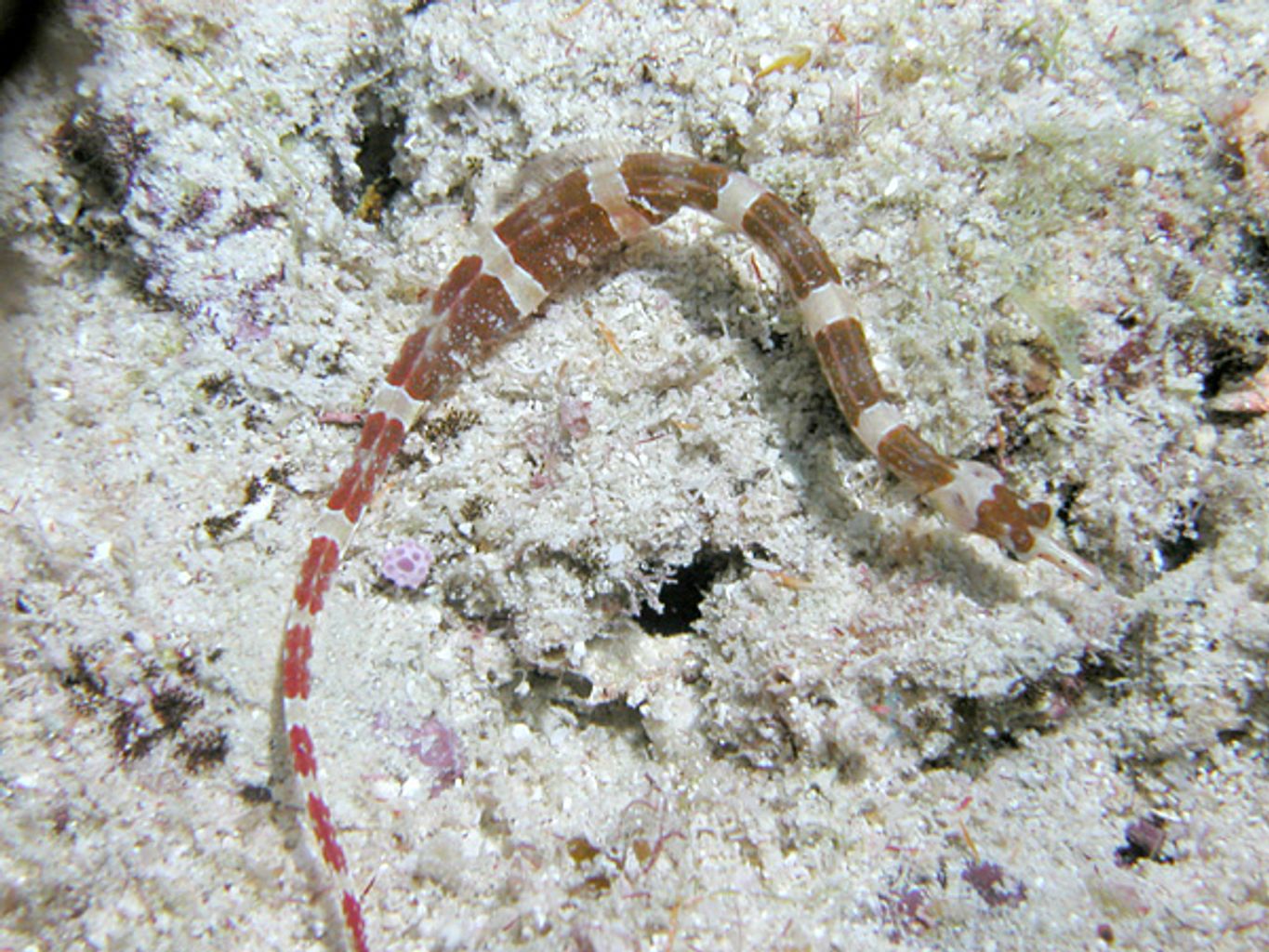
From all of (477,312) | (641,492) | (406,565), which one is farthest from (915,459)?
(406,565)

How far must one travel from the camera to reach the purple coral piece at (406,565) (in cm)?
388

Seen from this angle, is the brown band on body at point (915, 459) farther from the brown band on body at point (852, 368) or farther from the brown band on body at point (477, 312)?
the brown band on body at point (477, 312)

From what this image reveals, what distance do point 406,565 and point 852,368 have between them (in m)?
2.56

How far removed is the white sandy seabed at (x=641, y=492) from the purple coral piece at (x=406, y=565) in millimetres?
116

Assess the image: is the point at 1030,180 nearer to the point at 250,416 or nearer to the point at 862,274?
the point at 862,274

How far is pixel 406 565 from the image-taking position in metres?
3.89

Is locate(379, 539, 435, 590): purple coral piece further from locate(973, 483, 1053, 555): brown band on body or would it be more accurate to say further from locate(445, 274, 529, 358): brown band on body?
locate(973, 483, 1053, 555): brown band on body

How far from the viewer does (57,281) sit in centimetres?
411

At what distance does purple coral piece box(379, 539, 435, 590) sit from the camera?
12.7 ft

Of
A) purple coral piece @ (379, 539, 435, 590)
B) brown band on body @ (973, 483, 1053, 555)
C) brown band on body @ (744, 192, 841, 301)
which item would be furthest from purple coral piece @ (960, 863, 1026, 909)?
purple coral piece @ (379, 539, 435, 590)

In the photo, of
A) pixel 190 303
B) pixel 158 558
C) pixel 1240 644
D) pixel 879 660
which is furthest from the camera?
pixel 190 303

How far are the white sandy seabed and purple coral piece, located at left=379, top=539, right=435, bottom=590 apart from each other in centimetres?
12

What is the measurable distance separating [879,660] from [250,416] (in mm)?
3588

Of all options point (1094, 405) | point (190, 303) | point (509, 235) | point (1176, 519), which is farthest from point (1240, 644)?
point (190, 303)
